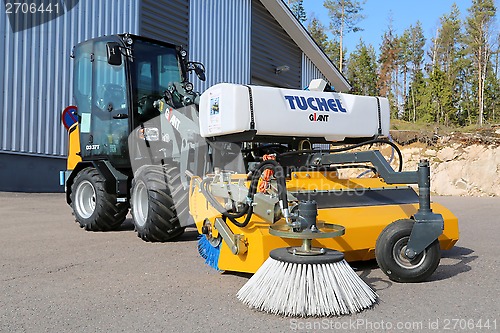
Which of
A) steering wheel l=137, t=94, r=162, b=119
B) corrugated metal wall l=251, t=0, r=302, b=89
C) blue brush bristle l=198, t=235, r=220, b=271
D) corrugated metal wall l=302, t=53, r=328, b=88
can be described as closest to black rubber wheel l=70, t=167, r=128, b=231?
steering wheel l=137, t=94, r=162, b=119

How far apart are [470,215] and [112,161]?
717cm

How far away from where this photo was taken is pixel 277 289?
10.5 ft

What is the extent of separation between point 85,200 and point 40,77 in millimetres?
6662

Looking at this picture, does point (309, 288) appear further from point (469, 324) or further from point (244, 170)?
point (244, 170)

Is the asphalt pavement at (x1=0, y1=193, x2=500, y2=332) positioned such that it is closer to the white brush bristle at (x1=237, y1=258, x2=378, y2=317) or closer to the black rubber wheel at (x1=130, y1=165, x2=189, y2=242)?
the white brush bristle at (x1=237, y1=258, x2=378, y2=317)

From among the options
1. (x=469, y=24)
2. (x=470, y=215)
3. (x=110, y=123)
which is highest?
(x=469, y=24)

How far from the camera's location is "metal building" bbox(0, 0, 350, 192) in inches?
491

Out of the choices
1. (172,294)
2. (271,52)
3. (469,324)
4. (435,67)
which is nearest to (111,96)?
(172,294)

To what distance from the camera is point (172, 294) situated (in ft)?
12.3

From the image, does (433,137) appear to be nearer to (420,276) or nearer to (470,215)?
(470,215)

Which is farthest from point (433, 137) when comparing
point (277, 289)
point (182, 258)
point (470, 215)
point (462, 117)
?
point (462, 117)

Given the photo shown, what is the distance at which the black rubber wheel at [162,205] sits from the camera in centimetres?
567

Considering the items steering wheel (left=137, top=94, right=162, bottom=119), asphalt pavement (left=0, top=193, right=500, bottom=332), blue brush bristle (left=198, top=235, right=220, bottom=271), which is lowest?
asphalt pavement (left=0, top=193, right=500, bottom=332)

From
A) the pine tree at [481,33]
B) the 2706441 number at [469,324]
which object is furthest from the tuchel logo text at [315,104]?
the pine tree at [481,33]
